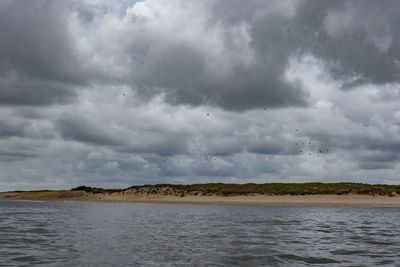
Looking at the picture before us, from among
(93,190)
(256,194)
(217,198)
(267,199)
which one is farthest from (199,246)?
(93,190)

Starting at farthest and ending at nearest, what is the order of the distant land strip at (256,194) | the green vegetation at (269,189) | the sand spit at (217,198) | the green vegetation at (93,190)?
the green vegetation at (93,190) < the green vegetation at (269,189) < the distant land strip at (256,194) < the sand spit at (217,198)

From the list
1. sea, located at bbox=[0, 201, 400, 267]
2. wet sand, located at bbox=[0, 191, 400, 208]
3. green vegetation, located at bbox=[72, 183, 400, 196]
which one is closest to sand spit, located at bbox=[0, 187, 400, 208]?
wet sand, located at bbox=[0, 191, 400, 208]

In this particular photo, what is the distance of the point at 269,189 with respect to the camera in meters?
109

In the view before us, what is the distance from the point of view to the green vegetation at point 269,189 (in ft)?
327

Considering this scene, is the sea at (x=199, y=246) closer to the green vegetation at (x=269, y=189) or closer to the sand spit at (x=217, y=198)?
the sand spit at (x=217, y=198)

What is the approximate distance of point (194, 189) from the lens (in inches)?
4658

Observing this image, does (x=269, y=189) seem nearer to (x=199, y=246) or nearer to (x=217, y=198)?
(x=217, y=198)

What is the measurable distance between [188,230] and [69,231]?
9.61 m

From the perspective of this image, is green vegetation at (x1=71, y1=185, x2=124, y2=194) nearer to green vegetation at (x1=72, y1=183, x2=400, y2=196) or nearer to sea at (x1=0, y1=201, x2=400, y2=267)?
green vegetation at (x1=72, y1=183, x2=400, y2=196)

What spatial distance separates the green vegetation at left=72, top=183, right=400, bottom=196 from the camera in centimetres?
9962

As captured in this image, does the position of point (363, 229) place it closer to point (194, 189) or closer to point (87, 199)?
point (194, 189)

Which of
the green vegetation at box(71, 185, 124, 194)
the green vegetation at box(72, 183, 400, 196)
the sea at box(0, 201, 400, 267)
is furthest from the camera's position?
the green vegetation at box(71, 185, 124, 194)

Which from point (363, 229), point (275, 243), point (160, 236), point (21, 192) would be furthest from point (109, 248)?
point (21, 192)

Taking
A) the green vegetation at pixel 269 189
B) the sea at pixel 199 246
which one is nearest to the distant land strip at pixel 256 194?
the green vegetation at pixel 269 189
